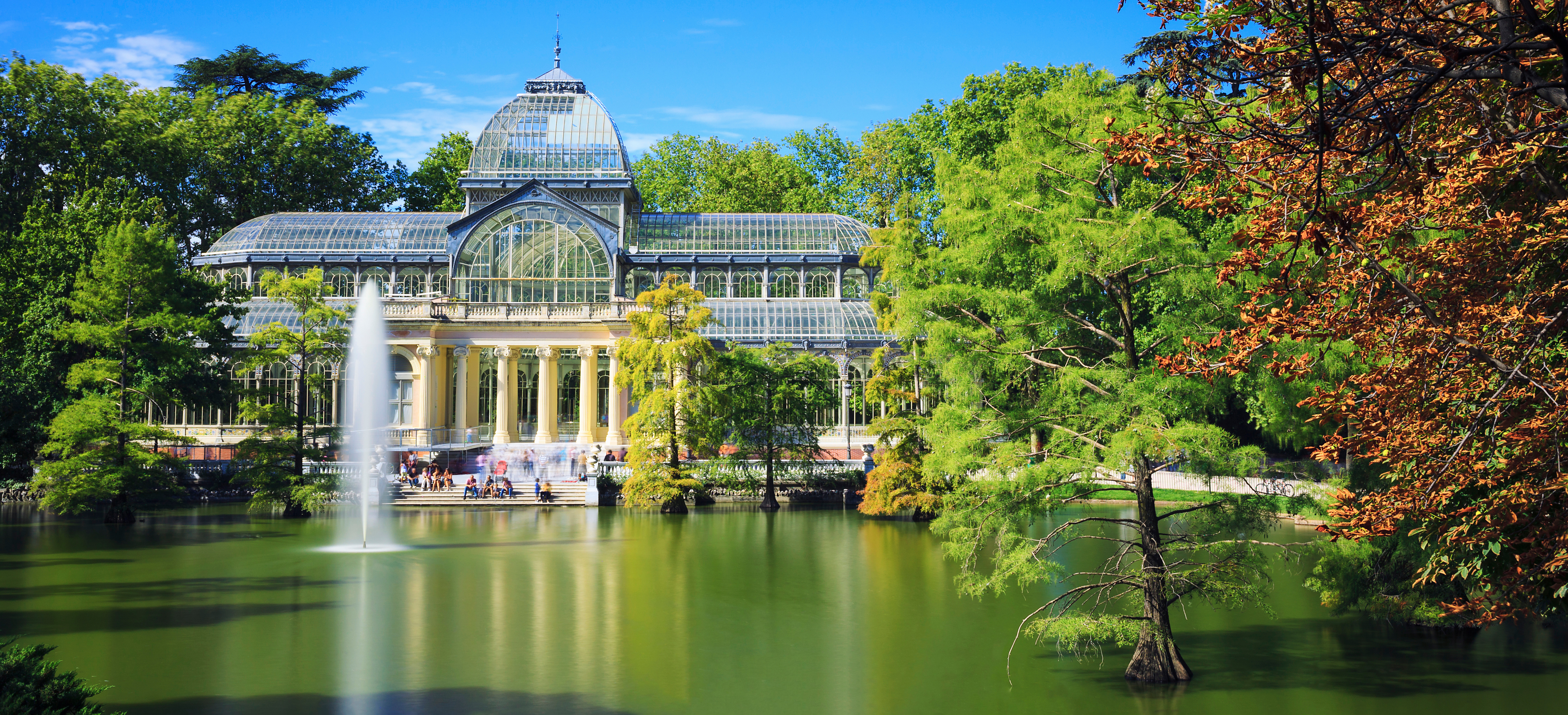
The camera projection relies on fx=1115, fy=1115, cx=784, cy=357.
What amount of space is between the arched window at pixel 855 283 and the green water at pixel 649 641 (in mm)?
25446

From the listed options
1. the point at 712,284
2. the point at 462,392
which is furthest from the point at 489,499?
the point at 712,284

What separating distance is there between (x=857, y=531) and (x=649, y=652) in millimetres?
16430

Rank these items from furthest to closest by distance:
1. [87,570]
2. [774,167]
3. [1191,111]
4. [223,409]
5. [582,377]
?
1. [774,167]
2. [582,377]
3. [223,409]
4. [87,570]
5. [1191,111]

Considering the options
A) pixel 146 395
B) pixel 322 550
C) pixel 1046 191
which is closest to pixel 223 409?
pixel 146 395

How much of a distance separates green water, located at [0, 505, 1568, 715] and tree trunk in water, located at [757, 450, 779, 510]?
10227 millimetres

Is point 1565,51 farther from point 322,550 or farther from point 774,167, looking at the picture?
point 774,167

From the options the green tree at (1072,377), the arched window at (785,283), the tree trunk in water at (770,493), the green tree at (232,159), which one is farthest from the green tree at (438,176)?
the green tree at (1072,377)

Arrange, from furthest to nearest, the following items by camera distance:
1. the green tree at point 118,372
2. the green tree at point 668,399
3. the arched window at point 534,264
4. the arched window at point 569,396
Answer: the arched window at point 569,396 < the arched window at point 534,264 < the green tree at point 668,399 < the green tree at point 118,372

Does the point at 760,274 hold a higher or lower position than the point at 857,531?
higher

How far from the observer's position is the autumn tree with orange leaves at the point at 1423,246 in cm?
694

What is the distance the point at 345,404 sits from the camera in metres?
49.3

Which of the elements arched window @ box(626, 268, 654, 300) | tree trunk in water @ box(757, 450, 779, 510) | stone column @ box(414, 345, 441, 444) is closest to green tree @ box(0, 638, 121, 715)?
tree trunk in water @ box(757, 450, 779, 510)

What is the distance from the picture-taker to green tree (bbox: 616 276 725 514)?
3894 cm

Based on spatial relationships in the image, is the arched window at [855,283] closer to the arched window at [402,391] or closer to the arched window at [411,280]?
the arched window at [411,280]
